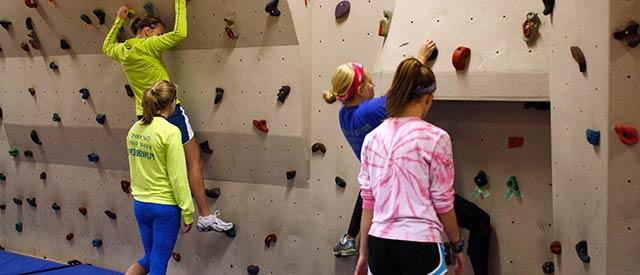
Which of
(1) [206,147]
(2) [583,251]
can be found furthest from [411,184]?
(1) [206,147]

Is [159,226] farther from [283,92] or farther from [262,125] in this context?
[283,92]

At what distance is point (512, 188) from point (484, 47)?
0.66 meters

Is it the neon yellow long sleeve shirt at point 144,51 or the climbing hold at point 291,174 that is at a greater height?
the neon yellow long sleeve shirt at point 144,51

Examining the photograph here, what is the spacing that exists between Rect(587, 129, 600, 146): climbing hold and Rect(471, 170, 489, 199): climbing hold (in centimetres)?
82

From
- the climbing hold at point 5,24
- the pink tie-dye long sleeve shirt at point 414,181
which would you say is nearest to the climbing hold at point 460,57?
the pink tie-dye long sleeve shirt at point 414,181

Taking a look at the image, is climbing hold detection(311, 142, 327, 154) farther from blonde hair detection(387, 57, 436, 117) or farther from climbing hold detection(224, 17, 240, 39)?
blonde hair detection(387, 57, 436, 117)

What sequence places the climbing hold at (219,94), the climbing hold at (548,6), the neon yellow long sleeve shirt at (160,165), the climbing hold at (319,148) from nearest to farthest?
1. the climbing hold at (548,6)
2. the neon yellow long sleeve shirt at (160,165)
3. the climbing hold at (319,148)
4. the climbing hold at (219,94)

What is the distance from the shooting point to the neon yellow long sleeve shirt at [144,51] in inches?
137

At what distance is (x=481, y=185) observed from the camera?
3.00 m

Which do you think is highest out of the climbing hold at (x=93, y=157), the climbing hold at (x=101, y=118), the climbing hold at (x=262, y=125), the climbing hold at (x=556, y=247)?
the climbing hold at (x=262, y=125)

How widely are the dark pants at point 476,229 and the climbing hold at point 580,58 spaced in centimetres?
94

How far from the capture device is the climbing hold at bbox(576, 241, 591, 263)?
2279 mm

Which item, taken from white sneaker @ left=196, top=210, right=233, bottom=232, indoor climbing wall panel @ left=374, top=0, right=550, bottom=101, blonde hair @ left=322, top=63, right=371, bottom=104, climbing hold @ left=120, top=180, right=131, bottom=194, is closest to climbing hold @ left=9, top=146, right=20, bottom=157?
climbing hold @ left=120, top=180, right=131, bottom=194

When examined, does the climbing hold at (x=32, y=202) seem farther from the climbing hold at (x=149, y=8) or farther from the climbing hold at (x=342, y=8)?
the climbing hold at (x=342, y=8)
